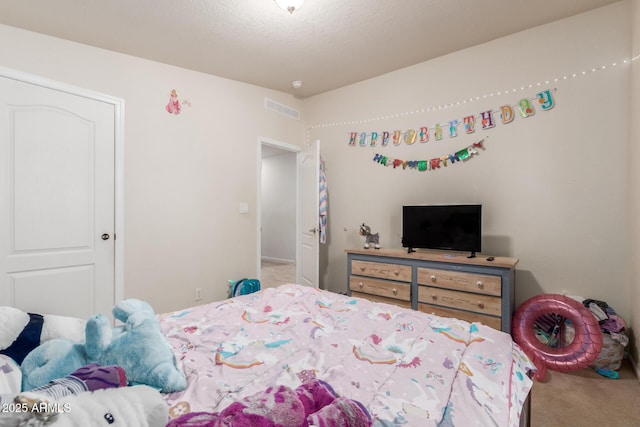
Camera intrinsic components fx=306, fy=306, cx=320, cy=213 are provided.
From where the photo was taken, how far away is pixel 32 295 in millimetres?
2234

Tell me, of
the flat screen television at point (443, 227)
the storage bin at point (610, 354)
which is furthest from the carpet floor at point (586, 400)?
the flat screen television at point (443, 227)

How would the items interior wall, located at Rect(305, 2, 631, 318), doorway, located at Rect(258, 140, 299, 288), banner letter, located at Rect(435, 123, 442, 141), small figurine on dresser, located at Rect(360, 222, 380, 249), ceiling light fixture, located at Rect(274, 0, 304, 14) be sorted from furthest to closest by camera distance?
1. doorway, located at Rect(258, 140, 299, 288)
2. small figurine on dresser, located at Rect(360, 222, 380, 249)
3. banner letter, located at Rect(435, 123, 442, 141)
4. interior wall, located at Rect(305, 2, 631, 318)
5. ceiling light fixture, located at Rect(274, 0, 304, 14)

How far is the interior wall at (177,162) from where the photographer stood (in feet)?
8.13

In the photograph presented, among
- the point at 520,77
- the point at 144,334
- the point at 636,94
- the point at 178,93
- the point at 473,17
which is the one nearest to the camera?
the point at 144,334

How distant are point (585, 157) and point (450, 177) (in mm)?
1018

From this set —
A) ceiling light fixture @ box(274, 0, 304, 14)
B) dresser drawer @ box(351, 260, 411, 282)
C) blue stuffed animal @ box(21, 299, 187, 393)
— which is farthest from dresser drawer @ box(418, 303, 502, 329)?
ceiling light fixture @ box(274, 0, 304, 14)

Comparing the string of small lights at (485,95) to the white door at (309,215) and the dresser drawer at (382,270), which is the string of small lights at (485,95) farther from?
the dresser drawer at (382,270)

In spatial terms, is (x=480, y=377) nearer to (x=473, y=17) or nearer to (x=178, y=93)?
(x=473, y=17)

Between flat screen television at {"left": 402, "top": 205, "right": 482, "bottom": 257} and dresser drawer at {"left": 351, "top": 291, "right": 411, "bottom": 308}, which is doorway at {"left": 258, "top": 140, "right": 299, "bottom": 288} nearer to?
dresser drawer at {"left": 351, "top": 291, "right": 411, "bottom": 308}

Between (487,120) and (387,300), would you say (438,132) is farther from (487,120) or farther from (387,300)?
(387,300)

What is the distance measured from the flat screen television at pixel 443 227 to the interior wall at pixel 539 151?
311 mm

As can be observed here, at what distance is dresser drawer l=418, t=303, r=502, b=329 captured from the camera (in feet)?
7.81

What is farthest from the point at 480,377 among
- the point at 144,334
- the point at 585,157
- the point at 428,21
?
the point at 428,21

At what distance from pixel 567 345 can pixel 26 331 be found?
3044mm
